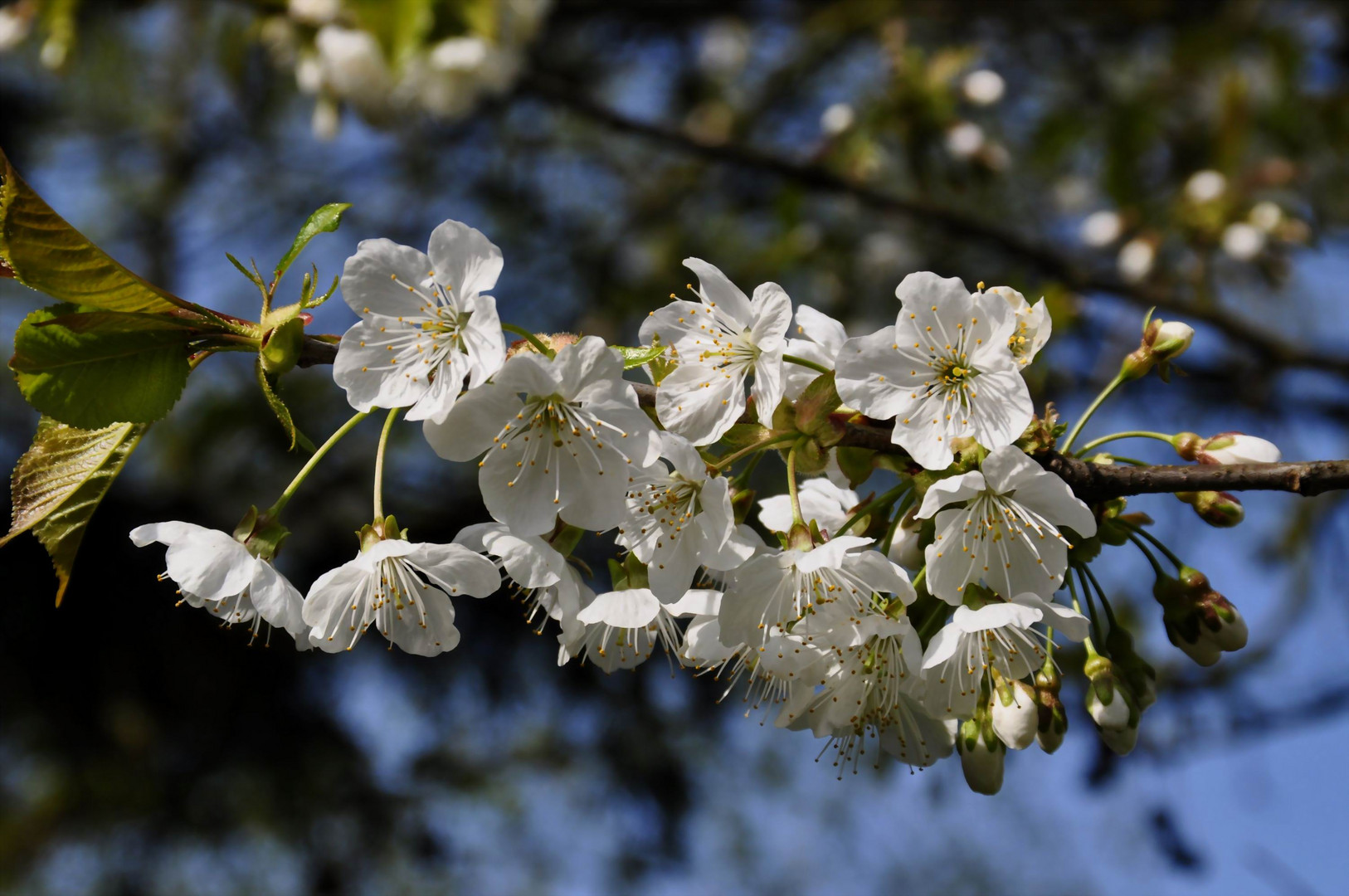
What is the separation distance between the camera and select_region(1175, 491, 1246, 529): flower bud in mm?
1139

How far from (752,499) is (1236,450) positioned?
569 mm

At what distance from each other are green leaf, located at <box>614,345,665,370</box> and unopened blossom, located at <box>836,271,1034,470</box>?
7.8 inches

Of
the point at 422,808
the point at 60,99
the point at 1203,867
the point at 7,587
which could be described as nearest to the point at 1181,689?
the point at 1203,867

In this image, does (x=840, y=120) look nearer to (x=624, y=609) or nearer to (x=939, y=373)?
(x=939, y=373)

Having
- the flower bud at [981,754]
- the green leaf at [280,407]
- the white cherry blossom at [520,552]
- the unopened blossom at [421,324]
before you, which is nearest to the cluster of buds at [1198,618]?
the flower bud at [981,754]

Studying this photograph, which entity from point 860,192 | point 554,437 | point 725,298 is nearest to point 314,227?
point 554,437

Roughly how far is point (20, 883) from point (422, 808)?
72.9 inches

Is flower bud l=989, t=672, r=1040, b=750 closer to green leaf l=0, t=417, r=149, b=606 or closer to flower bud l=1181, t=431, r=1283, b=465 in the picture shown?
flower bud l=1181, t=431, r=1283, b=465

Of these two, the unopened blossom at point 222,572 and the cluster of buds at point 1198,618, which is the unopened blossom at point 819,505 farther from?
the unopened blossom at point 222,572

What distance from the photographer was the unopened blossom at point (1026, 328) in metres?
1.16

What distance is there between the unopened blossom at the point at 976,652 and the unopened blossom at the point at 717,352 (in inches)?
12.3

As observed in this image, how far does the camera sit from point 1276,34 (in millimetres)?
3992

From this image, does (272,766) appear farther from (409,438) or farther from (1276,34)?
(1276,34)

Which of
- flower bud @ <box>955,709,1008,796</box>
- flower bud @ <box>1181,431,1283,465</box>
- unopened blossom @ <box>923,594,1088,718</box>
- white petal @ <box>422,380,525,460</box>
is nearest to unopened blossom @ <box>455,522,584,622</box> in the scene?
white petal @ <box>422,380,525,460</box>
